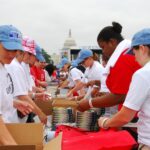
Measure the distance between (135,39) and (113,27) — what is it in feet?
3.62

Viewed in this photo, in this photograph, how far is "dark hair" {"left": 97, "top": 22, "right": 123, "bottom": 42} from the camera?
3.50m

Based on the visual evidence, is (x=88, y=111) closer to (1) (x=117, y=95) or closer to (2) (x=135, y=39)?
(1) (x=117, y=95)

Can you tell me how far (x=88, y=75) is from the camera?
6.54 m

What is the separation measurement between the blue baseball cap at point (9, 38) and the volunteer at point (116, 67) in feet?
2.73

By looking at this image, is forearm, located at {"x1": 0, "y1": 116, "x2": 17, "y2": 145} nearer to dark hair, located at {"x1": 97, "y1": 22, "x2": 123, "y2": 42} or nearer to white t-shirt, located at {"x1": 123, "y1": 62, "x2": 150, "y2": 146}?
white t-shirt, located at {"x1": 123, "y1": 62, "x2": 150, "y2": 146}

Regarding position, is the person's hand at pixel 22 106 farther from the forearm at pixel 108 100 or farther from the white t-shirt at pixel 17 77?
the forearm at pixel 108 100

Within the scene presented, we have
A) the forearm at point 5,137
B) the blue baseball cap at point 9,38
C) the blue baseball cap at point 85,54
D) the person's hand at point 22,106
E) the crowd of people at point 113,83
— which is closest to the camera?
the forearm at point 5,137

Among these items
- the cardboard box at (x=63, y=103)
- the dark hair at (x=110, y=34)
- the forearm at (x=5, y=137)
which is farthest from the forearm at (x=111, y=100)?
the forearm at (x=5, y=137)

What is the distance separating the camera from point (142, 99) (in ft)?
7.67

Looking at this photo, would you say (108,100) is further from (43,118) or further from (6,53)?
(6,53)

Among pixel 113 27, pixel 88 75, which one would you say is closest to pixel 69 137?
pixel 113 27

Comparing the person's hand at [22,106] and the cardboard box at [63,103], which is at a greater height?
the person's hand at [22,106]

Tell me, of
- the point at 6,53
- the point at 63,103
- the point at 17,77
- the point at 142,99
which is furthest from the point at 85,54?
the point at 142,99

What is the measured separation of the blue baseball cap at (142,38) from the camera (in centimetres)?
245
